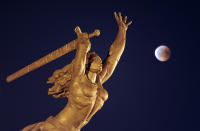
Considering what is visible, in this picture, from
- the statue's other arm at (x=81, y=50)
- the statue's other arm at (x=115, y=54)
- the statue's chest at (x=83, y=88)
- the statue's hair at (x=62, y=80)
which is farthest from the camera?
the statue's other arm at (x=115, y=54)

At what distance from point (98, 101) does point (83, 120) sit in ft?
1.03

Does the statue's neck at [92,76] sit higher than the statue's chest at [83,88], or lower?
higher

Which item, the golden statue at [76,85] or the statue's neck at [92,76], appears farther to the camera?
the statue's neck at [92,76]

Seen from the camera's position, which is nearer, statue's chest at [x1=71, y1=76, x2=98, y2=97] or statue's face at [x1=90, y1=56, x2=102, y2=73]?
statue's chest at [x1=71, y1=76, x2=98, y2=97]

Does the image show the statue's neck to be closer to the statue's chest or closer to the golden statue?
the golden statue

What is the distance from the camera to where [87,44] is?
4.20 m

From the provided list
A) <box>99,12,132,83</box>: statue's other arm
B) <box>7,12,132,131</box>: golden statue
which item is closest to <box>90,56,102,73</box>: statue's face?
<box>7,12,132,131</box>: golden statue

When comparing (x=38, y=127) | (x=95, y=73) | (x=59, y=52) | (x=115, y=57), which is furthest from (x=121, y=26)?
(x=38, y=127)

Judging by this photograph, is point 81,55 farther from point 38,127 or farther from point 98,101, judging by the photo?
point 38,127

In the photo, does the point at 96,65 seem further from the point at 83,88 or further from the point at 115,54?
the point at 115,54

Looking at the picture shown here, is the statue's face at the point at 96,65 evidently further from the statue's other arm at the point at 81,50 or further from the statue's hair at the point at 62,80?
the statue's other arm at the point at 81,50

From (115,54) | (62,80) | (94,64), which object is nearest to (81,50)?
(94,64)

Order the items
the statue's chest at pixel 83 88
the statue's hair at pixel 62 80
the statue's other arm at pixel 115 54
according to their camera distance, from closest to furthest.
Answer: the statue's chest at pixel 83 88
the statue's hair at pixel 62 80
the statue's other arm at pixel 115 54

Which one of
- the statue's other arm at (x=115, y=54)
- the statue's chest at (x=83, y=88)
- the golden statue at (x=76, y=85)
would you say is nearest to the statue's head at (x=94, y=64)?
the golden statue at (x=76, y=85)
